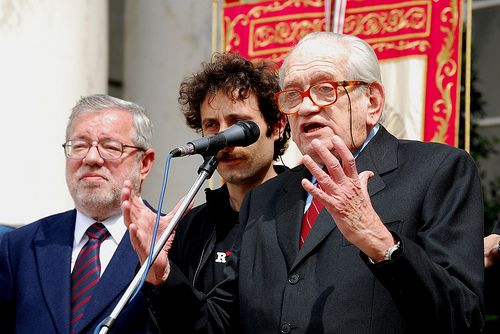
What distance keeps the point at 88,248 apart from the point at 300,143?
4.19 ft

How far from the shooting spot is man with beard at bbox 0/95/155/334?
3.29m

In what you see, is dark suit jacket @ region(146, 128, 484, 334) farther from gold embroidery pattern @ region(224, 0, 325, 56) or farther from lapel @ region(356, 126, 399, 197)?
gold embroidery pattern @ region(224, 0, 325, 56)

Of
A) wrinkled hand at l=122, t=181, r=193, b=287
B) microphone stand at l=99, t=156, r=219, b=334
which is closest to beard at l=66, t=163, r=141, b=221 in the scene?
wrinkled hand at l=122, t=181, r=193, b=287

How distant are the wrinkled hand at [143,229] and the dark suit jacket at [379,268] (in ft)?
0.16

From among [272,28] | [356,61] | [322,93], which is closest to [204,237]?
[322,93]

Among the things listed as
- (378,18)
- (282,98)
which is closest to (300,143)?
(282,98)

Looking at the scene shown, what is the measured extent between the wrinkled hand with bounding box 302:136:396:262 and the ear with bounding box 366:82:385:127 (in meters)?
0.67

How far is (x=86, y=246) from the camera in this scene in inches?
140

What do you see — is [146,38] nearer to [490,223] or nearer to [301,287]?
[490,223]

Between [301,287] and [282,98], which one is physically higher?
[282,98]

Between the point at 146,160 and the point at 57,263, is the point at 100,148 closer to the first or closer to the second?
the point at 146,160

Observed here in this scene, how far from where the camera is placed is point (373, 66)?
9.74 feet

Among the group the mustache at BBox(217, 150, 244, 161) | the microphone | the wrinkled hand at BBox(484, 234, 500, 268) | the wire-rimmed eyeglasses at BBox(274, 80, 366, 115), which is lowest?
the wrinkled hand at BBox(484, 234, 500, 268)

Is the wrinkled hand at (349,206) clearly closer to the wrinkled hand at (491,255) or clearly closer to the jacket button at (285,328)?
the jacket button at (285,328)
